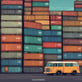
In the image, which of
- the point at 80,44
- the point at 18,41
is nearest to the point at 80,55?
the point at 80,44

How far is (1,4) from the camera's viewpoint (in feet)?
389

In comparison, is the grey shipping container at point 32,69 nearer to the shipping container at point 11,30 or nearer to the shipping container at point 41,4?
the shipping container at point 11,30

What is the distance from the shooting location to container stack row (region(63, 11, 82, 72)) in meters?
129

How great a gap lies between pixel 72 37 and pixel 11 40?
26710mm

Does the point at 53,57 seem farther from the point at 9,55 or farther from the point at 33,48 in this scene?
the point at 9,55

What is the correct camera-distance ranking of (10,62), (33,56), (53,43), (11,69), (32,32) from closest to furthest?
(10,62) → (11,69) → (32,32) → (33,56) → (53,43)

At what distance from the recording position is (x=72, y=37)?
5069 inches

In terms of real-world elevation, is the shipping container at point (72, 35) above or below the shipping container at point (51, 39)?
above

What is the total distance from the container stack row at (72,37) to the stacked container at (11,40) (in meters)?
21.7

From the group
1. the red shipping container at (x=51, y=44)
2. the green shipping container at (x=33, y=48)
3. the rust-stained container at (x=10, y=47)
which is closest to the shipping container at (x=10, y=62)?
the rust-stained container at (x=10, y=47)

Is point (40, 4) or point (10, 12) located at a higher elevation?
point (40, 4)

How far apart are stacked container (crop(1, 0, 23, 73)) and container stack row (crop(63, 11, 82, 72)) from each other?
71.3 feet

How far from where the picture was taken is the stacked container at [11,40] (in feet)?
374

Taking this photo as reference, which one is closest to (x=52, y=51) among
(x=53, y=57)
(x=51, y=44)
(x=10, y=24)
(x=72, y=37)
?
(x=53, y=57)
